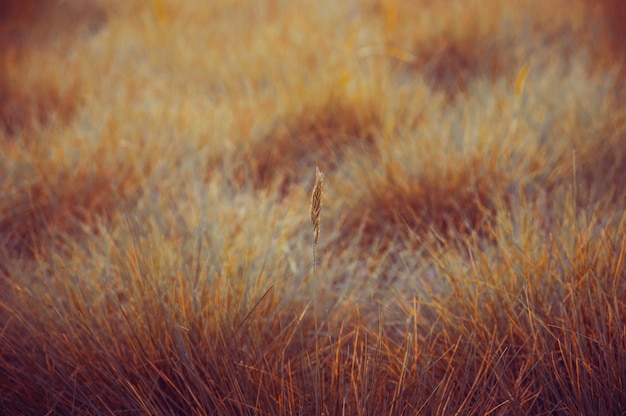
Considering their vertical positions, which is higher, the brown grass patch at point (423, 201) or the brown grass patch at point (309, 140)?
the brown grass patch at point (309, 140)

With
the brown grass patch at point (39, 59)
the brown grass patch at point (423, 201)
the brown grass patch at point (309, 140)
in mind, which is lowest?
the brown grass patch at point (423, 201)

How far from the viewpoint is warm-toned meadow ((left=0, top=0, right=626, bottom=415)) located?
3.44 feet

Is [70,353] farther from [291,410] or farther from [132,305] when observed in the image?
[291,410]

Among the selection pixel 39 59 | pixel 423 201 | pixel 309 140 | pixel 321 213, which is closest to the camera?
pixel 423 201

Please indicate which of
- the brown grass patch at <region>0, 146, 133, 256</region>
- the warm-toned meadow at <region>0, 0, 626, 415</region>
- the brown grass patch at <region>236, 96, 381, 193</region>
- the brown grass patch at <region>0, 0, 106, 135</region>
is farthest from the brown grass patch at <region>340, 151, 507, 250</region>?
the brown grass patch at <region>0, 0, 106, 135</region>

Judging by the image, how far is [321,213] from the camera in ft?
6.30

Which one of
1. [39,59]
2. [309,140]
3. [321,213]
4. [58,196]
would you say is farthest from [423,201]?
[39,59]

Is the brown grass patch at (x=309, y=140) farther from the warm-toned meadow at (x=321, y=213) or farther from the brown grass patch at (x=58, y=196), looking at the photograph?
the brown grass patch at (x=58, y=196)

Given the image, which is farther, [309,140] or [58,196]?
[309,140]

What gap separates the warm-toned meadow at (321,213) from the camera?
1.05 metres

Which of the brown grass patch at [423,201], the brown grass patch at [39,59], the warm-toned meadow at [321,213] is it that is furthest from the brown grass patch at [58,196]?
the brown grass patch at [423,201]

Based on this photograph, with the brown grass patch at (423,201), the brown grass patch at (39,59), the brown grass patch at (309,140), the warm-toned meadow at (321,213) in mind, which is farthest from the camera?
the brown grass patch at (39,59)

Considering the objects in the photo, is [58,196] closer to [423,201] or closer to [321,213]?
[321,213]

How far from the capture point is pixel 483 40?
10.3 ft
